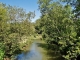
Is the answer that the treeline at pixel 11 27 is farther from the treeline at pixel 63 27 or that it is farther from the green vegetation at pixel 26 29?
the treeline at pixel 63 27

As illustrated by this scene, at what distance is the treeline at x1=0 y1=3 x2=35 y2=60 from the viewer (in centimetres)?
2179

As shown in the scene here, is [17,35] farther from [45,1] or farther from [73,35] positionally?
[45,1]

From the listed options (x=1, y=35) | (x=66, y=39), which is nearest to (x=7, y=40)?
(x=1, y=35)

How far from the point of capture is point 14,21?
25531 millimetres

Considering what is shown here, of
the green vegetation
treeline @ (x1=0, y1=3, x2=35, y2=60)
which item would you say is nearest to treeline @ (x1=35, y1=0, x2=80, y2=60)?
the green vegetation

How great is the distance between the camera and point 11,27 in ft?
79.8

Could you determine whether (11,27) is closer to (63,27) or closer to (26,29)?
(26,29)

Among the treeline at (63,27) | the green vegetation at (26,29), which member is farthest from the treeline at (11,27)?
the treeline at (63,27)

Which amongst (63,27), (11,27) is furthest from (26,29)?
(63,27)

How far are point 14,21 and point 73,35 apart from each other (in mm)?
10070

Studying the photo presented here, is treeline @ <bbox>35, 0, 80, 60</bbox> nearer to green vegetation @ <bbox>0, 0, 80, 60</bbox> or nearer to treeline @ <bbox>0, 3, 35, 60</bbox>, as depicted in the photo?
green vegetation @ <bbox>0, 0, 80, 60</bbox>

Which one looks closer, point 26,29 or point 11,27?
point 11,27

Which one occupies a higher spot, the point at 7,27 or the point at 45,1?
the point at 45,1

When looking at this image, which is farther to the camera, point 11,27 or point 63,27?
point 63,27
